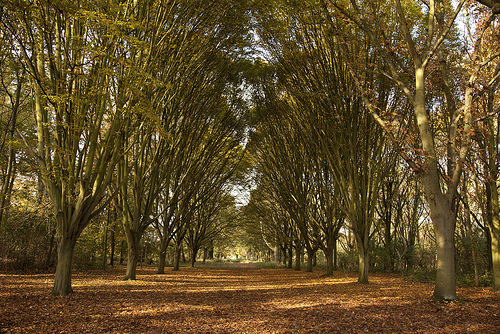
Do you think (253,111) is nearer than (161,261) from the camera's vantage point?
→ No

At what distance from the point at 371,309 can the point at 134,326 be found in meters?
4.27

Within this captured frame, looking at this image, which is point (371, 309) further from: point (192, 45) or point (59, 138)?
point (192, 45)

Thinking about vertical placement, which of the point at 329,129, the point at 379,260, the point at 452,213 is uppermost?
the point at 329,129

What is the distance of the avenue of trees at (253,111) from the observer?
6.42 m

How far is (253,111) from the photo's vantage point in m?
16.6

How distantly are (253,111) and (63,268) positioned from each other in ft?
39.7

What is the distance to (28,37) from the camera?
6371 mm

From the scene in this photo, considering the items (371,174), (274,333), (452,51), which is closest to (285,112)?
(371,174)

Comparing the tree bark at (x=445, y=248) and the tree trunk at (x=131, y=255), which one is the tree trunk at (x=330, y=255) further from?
the tree trunk at (x=131, y=255)

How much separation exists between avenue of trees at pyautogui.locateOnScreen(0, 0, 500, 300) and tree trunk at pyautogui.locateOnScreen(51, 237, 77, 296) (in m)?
0.02

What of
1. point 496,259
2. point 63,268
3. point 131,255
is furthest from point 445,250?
point 131,255

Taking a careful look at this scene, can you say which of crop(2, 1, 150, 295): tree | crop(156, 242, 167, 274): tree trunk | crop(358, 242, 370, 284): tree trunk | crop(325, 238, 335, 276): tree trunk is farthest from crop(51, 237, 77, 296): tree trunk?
crop(325, 238, 335, 276): tree trunk

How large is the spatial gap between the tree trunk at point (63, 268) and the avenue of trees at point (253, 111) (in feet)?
0.07

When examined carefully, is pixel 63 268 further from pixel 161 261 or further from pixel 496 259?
pixel 496 259
